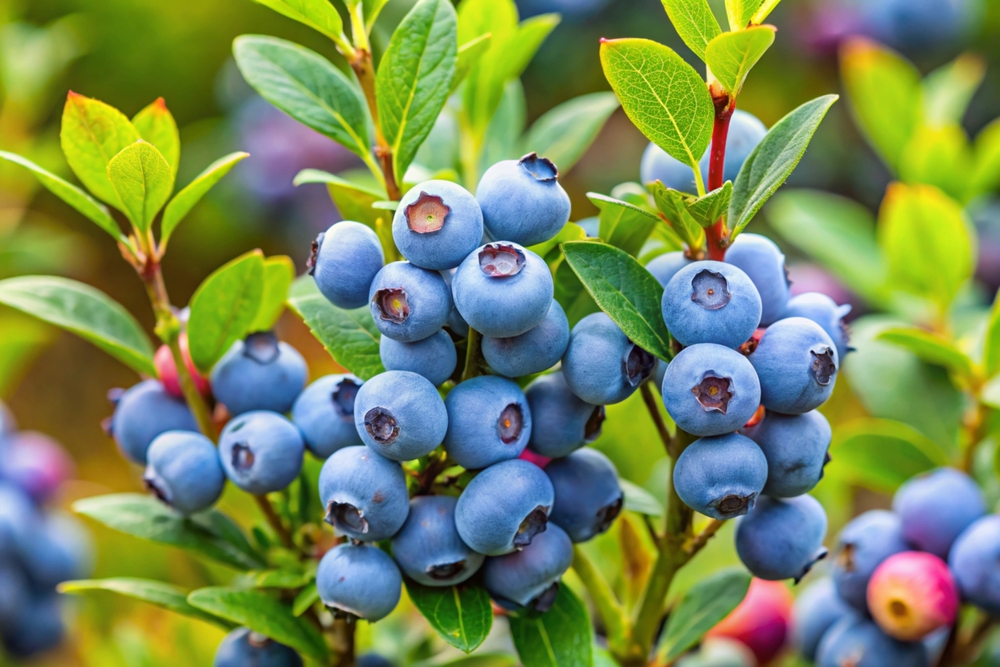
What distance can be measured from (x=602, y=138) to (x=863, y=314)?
39.1 inches

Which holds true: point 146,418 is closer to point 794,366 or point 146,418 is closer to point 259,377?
point 259,377

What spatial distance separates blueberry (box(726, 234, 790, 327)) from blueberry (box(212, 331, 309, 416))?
0.40 m

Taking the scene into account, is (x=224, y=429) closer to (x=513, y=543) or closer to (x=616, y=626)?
(x=513, y=543)

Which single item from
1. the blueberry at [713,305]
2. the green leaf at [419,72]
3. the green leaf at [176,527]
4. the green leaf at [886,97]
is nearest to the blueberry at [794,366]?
the blueberry at [713,305]

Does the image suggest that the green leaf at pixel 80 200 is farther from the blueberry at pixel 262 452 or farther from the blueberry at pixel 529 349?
the blueberry at pixel 529 349

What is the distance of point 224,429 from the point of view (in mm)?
828

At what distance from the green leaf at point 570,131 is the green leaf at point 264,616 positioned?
0.57 metres

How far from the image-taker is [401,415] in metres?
0.65

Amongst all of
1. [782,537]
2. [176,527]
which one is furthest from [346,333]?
[782,537]

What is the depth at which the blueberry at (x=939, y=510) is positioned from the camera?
102 centimetres

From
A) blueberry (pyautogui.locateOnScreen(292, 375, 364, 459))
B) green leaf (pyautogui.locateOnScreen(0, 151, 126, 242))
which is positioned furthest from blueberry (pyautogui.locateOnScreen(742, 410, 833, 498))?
green leaf (pyautogui.locateOnScreen(0, 151, 126, 242))

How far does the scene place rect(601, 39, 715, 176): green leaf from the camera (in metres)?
0.66

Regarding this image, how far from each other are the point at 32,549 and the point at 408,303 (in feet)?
3.41

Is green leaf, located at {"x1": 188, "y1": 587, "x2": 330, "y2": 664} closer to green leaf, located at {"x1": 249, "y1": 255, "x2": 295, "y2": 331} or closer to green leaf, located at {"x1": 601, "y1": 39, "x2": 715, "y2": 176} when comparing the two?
green leaf, located at {"x1": 249, "y1": 255, "x2": 295, "y2": 331}
